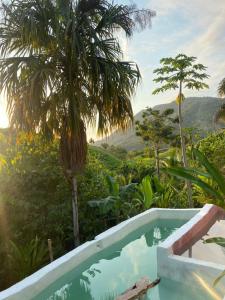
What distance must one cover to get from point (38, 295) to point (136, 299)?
1.70 meters

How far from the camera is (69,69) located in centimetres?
732

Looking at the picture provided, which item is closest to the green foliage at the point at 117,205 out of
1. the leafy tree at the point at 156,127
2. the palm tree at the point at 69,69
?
the palm tree at the point at 69,69

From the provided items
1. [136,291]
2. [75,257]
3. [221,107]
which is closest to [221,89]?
[221,107]

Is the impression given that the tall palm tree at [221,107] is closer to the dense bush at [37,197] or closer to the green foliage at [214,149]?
the green foliage at [214,149]

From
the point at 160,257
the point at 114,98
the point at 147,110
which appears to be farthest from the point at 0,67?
the point at 147,110

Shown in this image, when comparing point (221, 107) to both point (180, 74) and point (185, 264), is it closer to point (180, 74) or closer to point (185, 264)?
point (180, 74)

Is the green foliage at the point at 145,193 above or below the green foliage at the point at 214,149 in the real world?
below

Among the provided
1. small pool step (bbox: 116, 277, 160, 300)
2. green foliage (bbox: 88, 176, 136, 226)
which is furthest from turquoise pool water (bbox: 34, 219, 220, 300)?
green foliage (bbox: 88, 176, 136, 226)

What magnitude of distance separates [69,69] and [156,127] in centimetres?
1081

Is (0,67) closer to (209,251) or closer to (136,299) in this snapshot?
(136,299)

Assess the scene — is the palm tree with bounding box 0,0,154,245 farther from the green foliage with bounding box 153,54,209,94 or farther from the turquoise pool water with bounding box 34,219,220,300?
the green foliage with bounding box 153,54,209,94

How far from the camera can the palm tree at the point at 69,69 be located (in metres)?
6.87

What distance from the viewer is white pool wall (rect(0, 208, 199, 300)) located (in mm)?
4988

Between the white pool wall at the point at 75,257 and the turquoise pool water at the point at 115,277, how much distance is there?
0.11 m
